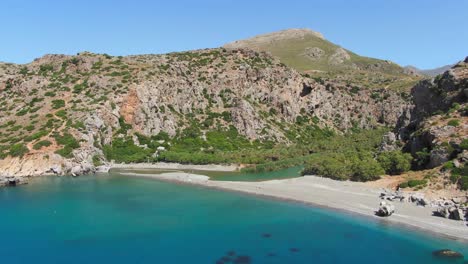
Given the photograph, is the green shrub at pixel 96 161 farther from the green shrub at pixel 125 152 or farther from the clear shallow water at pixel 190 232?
the clear shallow water at pixel 190 232

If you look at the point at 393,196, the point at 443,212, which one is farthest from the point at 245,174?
the point at 443,212

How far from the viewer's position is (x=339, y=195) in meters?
60.0

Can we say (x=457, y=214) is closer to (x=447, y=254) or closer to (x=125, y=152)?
(x=447, y=254)

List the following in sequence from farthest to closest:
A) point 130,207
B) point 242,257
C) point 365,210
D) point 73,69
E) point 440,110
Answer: point 73,69, point 440,110, point 130,207, point 365,210, point 242,257

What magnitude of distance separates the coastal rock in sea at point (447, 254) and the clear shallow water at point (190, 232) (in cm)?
76

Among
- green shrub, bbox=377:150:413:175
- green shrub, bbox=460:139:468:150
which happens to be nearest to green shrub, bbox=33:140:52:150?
green shrub, bbox=377:150:413:175

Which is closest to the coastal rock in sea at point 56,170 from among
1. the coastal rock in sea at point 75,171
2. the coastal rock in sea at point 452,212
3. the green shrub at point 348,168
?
the coastal rock in sea at point 75,171

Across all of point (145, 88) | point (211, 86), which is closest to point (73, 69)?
point (145, 88)

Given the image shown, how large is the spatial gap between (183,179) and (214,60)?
303 feet

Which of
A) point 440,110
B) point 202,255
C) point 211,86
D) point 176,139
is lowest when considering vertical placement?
point 202,255

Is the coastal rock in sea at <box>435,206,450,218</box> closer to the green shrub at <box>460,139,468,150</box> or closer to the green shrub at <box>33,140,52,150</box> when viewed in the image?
the green shrub at <box>460,139,468,150</box>

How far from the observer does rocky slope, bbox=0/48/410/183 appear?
99625mm

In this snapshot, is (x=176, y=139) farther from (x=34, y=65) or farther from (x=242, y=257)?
(x=242, y=257)

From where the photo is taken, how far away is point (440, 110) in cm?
7869
